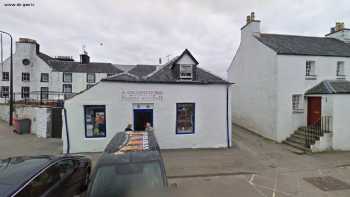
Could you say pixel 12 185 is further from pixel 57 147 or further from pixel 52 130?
pixel 52 130

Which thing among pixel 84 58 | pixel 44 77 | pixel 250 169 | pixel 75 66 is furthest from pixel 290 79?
pixel 44 77

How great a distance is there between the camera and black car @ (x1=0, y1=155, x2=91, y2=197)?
10.7 ft

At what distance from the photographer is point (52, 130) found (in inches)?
506

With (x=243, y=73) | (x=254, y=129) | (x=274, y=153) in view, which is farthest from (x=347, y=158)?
(x=243, y=73)

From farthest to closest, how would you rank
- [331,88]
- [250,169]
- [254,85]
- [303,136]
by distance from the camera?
[254,85] < [303,136] < [331,88] < [250,169]

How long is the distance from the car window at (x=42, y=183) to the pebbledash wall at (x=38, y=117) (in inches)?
415

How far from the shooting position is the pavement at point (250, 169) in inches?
231

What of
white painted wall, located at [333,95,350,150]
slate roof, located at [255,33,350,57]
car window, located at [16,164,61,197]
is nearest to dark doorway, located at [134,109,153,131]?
car window, located at [16,164,61,197]

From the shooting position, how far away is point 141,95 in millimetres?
10023

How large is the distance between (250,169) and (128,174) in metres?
5.80

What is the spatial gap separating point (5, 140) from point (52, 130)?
2604mm

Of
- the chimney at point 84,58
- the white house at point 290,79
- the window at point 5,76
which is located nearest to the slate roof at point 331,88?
the white house at point 290,79

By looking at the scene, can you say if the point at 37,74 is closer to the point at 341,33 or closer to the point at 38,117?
the point at 38,117

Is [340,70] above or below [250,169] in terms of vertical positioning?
above
